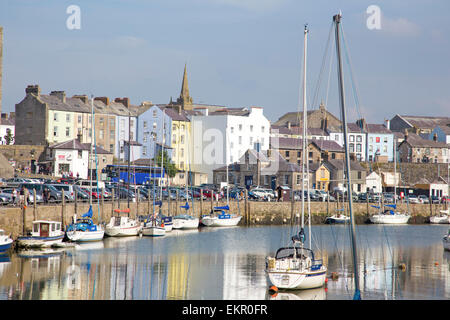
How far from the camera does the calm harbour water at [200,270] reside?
3281 centimetres

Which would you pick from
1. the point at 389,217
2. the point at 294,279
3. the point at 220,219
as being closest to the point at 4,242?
the point at 294,279

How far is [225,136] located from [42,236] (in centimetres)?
6337

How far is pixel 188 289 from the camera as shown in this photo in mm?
34000

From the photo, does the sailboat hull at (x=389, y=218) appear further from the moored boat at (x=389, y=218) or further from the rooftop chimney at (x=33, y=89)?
the rooftop chimney at (x=33, y=89)

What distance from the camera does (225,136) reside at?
10631 cm

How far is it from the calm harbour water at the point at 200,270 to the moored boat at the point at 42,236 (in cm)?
72

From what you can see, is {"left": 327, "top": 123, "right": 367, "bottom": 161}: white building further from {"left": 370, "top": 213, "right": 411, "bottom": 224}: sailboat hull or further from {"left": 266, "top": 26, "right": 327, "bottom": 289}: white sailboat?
{"left": 266, "top": 26, "right": 327, "bottom": 289}: white sailboat

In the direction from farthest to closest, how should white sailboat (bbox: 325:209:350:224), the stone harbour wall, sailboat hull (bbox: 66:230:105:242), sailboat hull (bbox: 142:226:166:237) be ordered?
white sailboat (bbox: 325:209:350:224) < sailboat hull (bbox: 142:226:166:237) < sailboat hull (bbox: 66:230:105:242) < the stone harbour wall

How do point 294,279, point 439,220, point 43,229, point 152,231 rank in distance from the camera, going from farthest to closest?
point 439,220 → point 152,231 → point 43,229 → point 294,279

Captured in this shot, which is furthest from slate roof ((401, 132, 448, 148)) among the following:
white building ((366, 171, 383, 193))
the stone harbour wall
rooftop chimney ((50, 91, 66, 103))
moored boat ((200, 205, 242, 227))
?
moored boat ((200, 205, 242, 227))

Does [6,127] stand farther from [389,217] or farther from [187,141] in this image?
[389,217]

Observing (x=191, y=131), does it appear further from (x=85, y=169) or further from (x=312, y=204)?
(x=312, y=204)

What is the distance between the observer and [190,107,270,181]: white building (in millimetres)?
106000

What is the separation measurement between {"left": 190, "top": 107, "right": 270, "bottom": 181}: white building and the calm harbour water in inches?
1852
